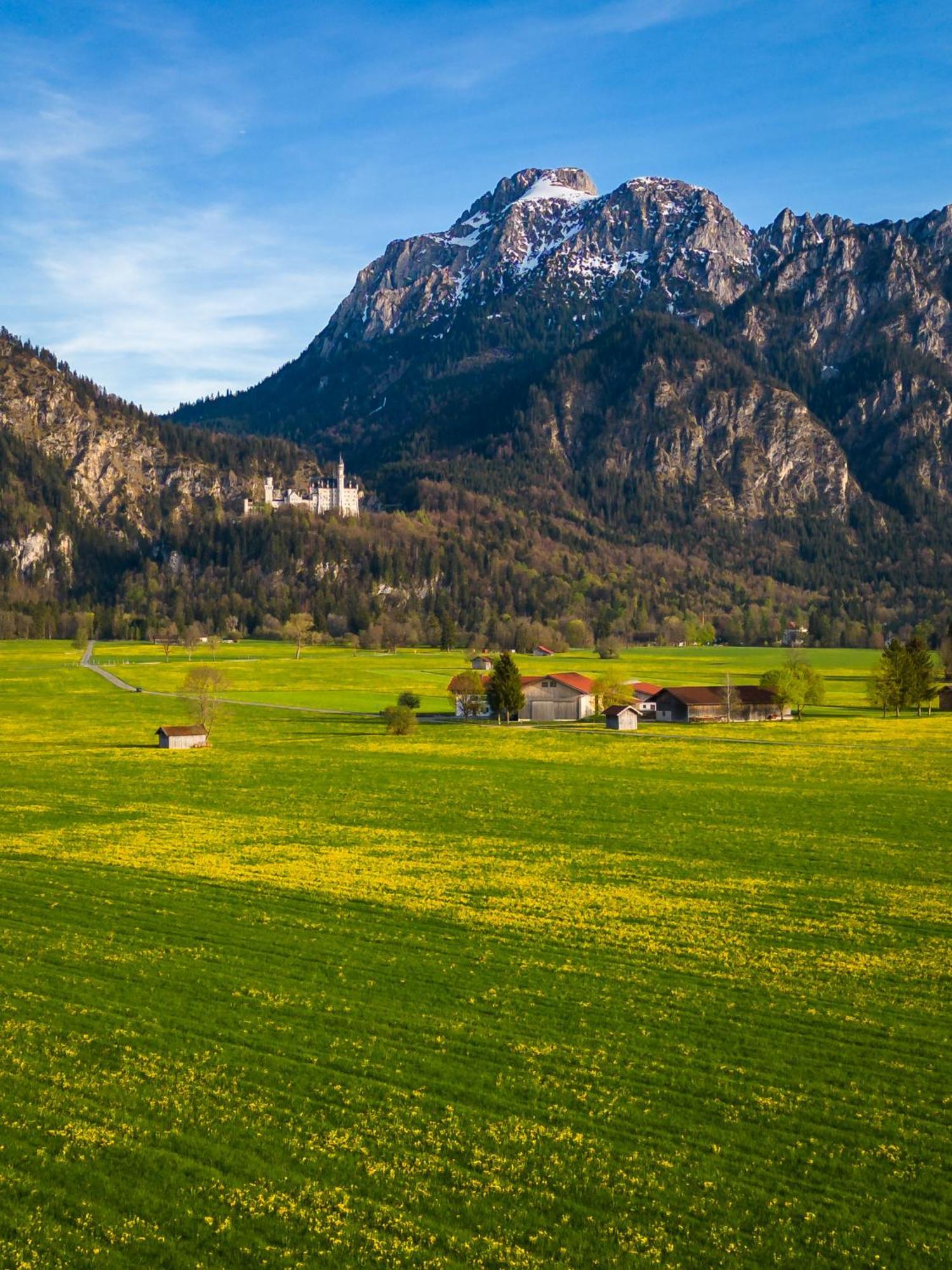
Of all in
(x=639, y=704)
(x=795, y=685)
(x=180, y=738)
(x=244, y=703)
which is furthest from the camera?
(x=244, y=703)

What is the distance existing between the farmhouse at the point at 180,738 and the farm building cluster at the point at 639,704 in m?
33.2

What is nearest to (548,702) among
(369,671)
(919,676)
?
(919,676)

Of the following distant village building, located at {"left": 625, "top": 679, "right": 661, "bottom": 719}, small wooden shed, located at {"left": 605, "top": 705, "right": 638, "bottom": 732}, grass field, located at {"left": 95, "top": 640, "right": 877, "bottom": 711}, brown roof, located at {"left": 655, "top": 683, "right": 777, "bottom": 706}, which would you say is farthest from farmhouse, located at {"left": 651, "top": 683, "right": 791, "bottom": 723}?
small wooden shed, located at {"left": 605, "top": 705, "right": 638, "bottom": 732}

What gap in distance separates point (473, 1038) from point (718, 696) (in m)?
89.4

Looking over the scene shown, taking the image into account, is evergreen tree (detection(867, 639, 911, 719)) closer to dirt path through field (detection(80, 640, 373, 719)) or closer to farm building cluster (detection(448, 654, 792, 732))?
farm building cluster (detection(448, 654, 792, 732))

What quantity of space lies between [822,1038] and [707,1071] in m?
3.16

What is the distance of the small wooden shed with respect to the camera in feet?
308

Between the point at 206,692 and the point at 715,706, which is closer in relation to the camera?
the point at 206,692

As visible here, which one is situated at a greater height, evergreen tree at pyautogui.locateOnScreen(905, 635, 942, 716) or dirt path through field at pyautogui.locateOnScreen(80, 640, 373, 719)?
evergreen tree at pyautogui.locateOnScreen(905, 635, 942, 716)

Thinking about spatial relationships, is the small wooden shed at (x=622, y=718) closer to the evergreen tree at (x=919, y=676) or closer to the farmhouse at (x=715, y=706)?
the farmhouse at (x=715, y=706)

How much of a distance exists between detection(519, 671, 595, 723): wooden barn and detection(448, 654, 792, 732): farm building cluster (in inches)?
2.6

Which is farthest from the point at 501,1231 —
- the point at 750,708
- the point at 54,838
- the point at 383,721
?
the point at 750,708

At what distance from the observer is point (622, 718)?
94.0 m

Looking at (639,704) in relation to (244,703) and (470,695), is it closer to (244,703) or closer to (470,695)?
(470,695)
